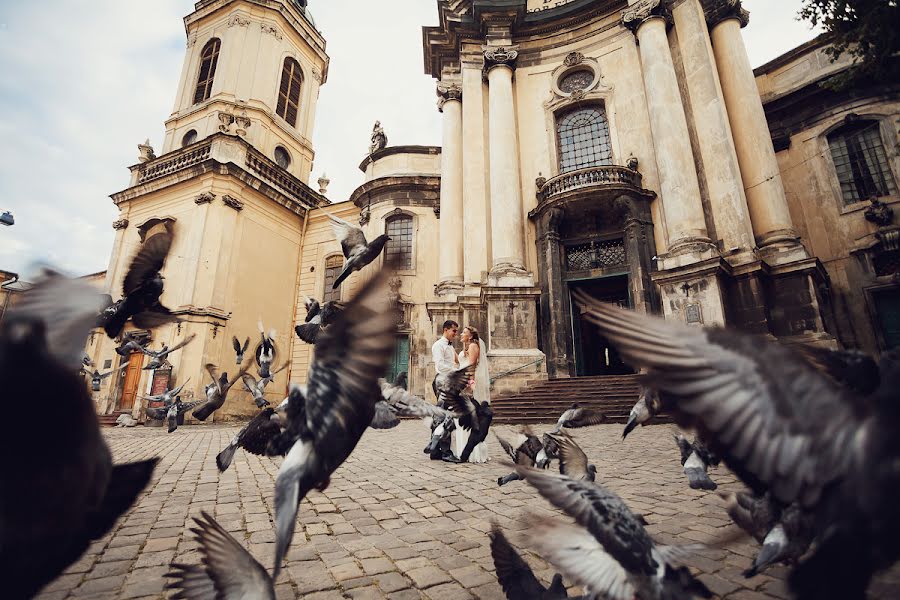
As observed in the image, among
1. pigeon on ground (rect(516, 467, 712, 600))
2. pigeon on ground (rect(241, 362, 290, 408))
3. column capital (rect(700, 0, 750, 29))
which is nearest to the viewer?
pigeon on ground (rect(516, 467, 712, 600))

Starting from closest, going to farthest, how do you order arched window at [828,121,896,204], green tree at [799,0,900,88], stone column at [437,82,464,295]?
green tree at [799,0,900,88], arched window at [828,121,896,204], stone column at [437,82,464,295]

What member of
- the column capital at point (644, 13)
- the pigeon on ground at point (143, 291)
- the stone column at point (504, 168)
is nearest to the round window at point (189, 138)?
the stone column at point (504, 168)

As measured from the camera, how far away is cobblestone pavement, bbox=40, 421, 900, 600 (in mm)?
2256

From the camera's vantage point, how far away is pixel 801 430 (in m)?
1.31

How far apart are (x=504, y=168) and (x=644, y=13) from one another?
7.56 m

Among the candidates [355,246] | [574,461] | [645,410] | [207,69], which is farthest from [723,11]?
[207,69]

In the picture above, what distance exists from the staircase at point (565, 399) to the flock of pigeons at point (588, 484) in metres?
9.02

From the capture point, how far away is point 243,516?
3527 millimetres

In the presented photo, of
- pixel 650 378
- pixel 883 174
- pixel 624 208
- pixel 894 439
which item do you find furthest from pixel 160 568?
pixel 883 174

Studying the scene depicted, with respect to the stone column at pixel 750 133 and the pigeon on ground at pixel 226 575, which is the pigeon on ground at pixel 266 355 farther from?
the stone column at pixel 750 133

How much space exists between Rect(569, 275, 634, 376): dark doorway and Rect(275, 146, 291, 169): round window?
18.5 metres

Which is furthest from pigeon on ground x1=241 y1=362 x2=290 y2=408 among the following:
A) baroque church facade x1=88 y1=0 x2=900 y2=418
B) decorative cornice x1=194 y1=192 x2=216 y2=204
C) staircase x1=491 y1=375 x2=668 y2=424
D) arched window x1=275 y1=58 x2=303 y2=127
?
Result: arched window x1=275 y1=58 x2=303 y2=127

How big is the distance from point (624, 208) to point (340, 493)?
13.8m

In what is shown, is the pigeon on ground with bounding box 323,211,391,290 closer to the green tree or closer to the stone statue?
the green tree
